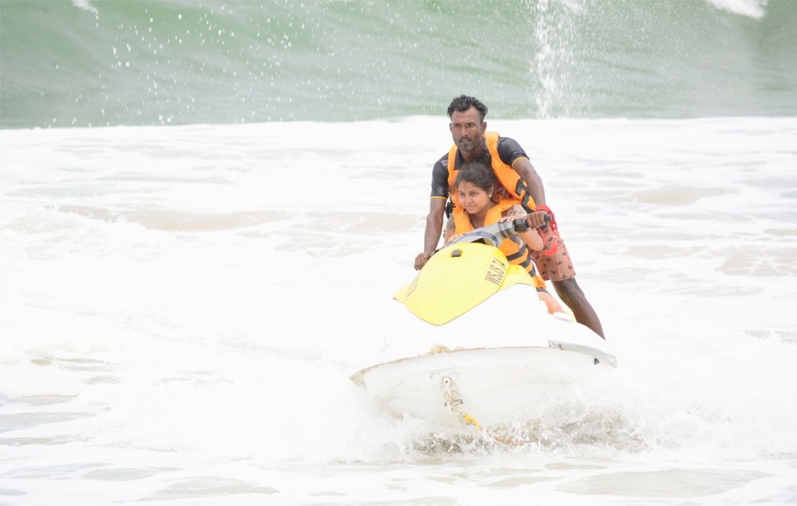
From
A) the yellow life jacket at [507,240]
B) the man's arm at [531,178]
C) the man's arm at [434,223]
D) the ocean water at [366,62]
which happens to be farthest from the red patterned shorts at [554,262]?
the ocean water at [366,62]

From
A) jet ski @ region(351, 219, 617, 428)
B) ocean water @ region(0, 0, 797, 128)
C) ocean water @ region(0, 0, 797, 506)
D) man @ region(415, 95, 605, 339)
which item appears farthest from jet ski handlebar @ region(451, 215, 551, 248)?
ocean water @ region(0, 0, 797, 128)

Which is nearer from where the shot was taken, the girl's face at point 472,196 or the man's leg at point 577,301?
the girl's face at point 472,196

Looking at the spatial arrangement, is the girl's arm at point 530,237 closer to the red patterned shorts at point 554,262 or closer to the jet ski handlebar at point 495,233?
the jet ski handlebar at point 495,233

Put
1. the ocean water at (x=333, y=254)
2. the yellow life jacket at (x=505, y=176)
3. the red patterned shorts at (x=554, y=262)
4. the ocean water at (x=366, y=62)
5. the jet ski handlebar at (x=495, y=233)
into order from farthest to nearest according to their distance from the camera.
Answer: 1. the ocean water at (x=366, y=62)
2. the red patterned shorts at (x=554, y=262)
3. the yellow life jacket at (x=505, y=176)
4. the jet ski handlebar at (x=495, y=233)
5. the ocean water at (x=333, y=254)

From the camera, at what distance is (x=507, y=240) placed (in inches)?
191

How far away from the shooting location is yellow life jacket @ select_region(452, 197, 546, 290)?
4863 mm

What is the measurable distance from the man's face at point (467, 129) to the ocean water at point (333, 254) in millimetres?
1219

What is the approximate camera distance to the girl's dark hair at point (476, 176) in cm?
479

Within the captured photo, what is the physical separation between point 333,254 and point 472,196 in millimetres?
5230

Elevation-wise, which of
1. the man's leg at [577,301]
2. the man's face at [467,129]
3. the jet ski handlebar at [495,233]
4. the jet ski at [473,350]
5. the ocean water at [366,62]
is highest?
the ocean water at [366,62]

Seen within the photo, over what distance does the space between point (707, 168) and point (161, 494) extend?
11507 millimetres

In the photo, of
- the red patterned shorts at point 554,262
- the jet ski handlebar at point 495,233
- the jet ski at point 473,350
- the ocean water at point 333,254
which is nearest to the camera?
the jet ski at point 473,350

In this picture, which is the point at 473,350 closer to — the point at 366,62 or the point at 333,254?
Answer: the point at 333,254

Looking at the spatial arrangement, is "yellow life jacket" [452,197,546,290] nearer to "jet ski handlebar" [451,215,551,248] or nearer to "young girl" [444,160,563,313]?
"young girl" [444,160,563,313]
